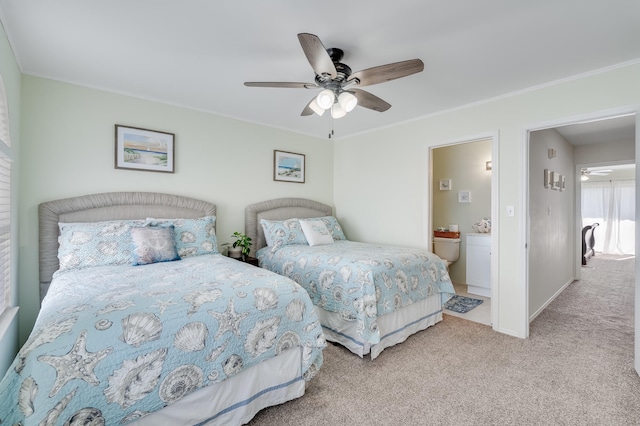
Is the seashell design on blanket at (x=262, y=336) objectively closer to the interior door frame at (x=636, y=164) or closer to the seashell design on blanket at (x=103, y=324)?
the seashell design on blanket at (x=103, y=324)

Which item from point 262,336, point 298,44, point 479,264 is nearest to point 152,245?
point 262,336

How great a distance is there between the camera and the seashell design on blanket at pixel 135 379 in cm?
125

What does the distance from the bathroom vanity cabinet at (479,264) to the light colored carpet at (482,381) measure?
1.04m

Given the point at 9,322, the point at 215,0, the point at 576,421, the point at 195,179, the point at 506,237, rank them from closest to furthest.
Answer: the point at 215,0, the point at 576,421, the point at 9,322, the point at 506,237, the point at 195,179

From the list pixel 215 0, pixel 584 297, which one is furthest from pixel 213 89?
pixel 584 297

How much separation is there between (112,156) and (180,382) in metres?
2.49

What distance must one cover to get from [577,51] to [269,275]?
281 centimetres

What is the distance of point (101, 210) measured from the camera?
9.18 ft

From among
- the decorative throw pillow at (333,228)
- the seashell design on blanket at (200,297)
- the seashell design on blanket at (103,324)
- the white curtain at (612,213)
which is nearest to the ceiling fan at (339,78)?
the seashell design on blanket at (200,297)

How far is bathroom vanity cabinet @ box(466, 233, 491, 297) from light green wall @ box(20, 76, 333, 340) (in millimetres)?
2819

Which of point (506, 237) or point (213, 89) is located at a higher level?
point (213, 89)

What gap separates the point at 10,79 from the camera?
2.05m

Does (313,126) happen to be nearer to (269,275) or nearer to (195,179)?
(195,179)

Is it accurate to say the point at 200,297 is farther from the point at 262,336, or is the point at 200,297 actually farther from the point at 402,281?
the point at 402,281
